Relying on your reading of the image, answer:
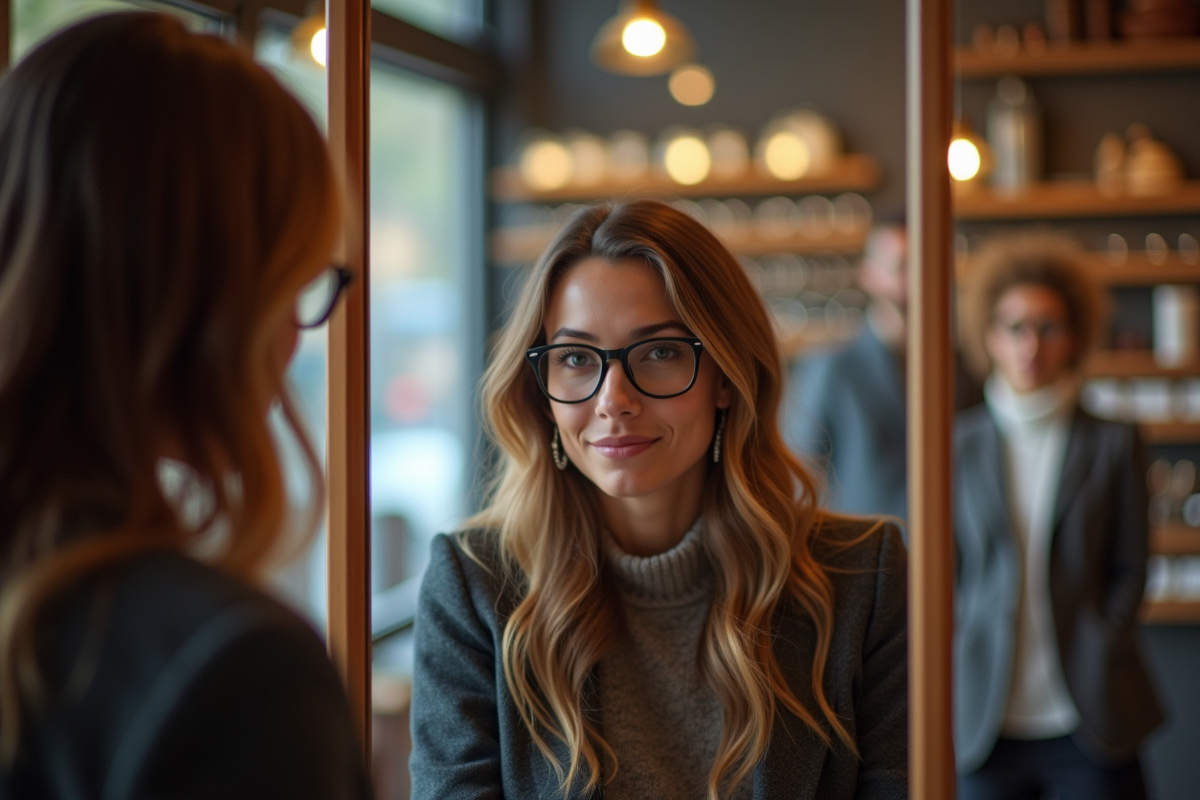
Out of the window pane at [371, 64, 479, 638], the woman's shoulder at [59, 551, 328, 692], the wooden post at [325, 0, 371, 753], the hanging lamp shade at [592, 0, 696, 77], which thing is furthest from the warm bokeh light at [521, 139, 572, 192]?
the woman's shoulder at [59, 551, 328, 692]

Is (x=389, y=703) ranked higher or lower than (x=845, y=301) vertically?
lower

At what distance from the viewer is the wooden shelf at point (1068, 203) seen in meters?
3.62

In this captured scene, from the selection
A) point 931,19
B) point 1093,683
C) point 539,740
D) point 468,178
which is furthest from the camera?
point 468,178

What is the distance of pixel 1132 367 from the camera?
11.9 ft

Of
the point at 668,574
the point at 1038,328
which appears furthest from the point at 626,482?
the point at 1038,328

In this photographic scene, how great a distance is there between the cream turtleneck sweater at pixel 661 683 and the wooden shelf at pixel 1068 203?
2860 millimetres

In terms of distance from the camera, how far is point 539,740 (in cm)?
122

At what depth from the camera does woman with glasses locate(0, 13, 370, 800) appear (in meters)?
0.53

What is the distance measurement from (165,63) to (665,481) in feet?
2.60

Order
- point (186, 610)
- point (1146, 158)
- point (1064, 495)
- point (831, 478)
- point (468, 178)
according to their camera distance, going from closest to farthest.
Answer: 1. point (186, 610)
2. point (1064, 495)
3. point (831, 478)
4. point (1146, 158)
5. point (468, 178)

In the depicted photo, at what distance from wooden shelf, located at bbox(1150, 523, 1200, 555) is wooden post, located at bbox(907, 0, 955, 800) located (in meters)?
3.15

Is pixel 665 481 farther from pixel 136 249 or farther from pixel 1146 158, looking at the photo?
pixel 1146 158

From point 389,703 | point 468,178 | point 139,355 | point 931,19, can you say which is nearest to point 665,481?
point 931,19

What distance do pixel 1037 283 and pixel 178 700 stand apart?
2549 mm
